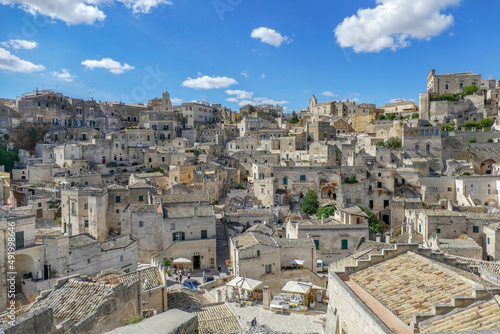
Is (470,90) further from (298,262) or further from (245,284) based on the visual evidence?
(245,284)

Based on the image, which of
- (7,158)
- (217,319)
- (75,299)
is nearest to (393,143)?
(217,319)

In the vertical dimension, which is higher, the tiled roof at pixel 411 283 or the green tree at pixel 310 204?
→ the tiled roof at pixel 411 283

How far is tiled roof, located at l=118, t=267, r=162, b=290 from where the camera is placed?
1473 cm

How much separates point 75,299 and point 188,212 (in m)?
17.3

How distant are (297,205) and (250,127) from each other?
28.5m

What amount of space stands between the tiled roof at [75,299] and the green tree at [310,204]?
1127 inches

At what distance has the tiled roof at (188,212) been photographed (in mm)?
27938

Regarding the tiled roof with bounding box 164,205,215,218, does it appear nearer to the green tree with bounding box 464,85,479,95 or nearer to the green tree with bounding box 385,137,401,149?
the green tree with bounding box 385,137,401,149

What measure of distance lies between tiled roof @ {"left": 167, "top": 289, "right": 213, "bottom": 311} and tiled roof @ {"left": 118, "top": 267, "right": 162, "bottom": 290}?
4.53ft

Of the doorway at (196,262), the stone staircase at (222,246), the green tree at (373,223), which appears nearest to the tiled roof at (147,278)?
the doorway at (196,262)

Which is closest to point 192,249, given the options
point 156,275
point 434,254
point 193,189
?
point 156,275

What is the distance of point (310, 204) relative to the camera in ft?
125

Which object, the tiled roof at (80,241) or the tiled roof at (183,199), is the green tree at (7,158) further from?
the tiled roof at (80,241)

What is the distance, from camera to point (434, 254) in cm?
1128
